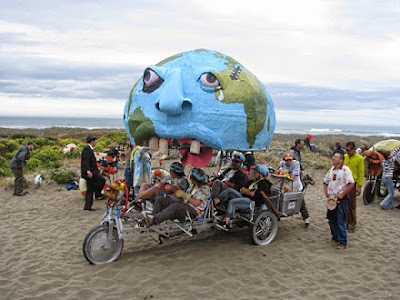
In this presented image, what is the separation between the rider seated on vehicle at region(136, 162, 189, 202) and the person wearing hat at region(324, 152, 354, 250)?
285 centimetres

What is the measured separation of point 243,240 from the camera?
7.39 m

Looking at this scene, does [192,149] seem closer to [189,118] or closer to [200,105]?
[189,118]

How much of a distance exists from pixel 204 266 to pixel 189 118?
2547mm

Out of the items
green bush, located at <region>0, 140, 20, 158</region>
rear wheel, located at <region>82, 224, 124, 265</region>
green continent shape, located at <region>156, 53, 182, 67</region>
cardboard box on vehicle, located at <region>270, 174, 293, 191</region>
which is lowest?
rear wheel, located at <region>82, 224, 124, 265</region>

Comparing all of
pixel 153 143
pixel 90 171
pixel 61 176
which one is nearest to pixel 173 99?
pixel 153 143

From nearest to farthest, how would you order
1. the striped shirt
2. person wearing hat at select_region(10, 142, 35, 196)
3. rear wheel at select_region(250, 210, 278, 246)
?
rear wheel at select_region(250, 210, 278, 246) < the striped shirt < person wearing hat at select_region(10, 142, 35, 196)

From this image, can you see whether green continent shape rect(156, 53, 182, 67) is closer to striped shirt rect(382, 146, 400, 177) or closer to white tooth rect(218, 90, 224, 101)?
white tooth rect(218, 90, 224, 101)

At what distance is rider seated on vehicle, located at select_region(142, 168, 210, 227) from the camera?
19.2ft

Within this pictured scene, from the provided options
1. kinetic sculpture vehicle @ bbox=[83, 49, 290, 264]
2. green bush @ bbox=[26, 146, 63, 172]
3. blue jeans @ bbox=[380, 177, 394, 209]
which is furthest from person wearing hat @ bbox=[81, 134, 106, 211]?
blue jeans @ bbox=[380, 177, 394, 209]

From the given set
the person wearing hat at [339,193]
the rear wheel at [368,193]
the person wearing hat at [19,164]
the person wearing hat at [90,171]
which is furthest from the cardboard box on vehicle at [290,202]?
the person wearing hat at [19,164]

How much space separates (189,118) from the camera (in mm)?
5266

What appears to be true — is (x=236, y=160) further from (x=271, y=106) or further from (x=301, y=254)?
(x=301, y=254)

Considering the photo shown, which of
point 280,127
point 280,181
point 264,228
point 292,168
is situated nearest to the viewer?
point 264,228

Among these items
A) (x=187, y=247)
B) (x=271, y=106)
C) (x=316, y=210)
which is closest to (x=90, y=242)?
(x=187, y=247)
